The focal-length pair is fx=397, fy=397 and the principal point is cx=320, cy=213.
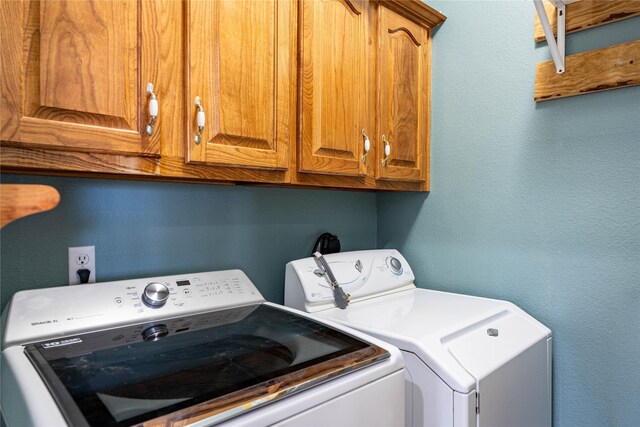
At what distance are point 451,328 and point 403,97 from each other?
A: 988mm

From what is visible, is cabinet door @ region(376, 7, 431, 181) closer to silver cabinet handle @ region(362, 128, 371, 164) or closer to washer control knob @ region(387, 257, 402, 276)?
silver cabinet handle @ region(362, 128, 371, 164)

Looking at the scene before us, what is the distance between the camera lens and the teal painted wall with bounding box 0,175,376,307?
1.12m

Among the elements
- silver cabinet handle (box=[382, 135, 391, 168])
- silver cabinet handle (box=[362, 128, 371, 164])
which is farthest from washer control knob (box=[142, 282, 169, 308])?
silver cabinet handle (box=[382, 135, 391, 168])

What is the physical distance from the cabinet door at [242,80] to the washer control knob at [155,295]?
417 mm

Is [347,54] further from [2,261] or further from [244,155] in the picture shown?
[2,261]

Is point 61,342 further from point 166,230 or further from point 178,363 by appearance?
point 166,230

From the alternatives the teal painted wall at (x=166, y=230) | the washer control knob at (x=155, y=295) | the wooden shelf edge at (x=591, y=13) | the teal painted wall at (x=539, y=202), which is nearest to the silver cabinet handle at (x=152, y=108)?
the teal painted wall at (x=166, y=230)

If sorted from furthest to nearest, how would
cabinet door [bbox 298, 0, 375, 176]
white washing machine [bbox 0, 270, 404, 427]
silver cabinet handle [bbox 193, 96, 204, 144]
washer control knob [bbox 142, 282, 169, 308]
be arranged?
cabinet door [bbox 298, 0, 375, 176] < washer control knob [bbox 142, 282, 169, 308] < silver cabinet handle [bbox 193, 96, 204, 144] < white washing machine [bbox 0, 270, 404, 427]

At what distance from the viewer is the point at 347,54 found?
4.81 feet

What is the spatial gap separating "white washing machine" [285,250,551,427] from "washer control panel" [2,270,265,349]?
0.31m

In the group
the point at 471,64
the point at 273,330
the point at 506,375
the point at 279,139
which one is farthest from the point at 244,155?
the point at 471,64

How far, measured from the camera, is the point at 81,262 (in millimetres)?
1188

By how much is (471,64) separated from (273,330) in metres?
1.46

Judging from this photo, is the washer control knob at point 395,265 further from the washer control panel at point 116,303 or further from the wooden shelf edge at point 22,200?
the wooden shelf edge at point 22,200
